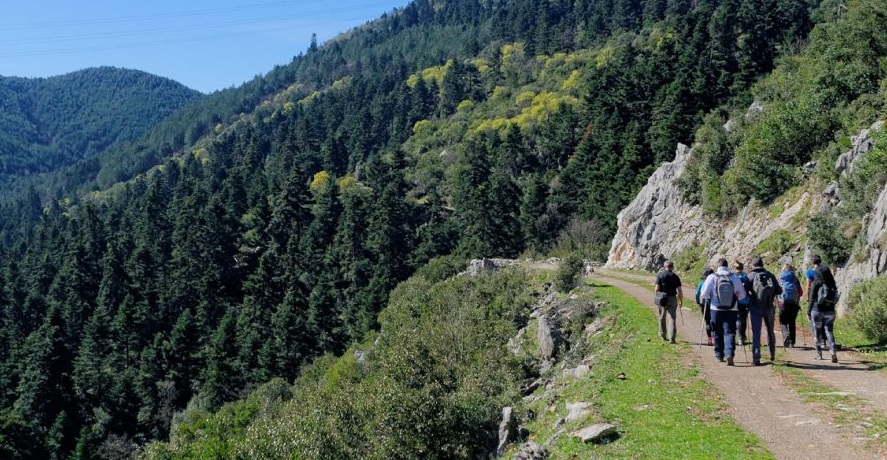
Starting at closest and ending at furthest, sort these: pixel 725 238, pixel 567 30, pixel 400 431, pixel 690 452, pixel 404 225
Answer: pixel 690 452
pixel 400 431
pixel 725 238
pixel 404 225
pixel 567 30

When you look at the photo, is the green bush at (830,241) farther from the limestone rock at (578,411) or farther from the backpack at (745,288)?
the limestone rock at (578,411)

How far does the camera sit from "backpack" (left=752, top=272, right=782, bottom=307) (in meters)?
12.1

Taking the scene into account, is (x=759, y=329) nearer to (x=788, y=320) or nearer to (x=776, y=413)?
(x=788, y=320)

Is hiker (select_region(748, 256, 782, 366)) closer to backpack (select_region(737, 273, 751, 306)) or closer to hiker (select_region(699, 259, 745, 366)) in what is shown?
backpack (select_region(737, 273, 751, 306))

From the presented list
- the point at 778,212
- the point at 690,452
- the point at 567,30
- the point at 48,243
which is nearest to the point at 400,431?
the point at 690,452

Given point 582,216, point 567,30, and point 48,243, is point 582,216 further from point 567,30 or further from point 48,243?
point 48,243

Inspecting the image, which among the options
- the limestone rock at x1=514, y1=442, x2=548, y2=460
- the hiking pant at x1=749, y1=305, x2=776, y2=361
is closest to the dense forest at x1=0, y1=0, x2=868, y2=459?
the hiking pant at x1=749, y1=305, x2=776, y2=361

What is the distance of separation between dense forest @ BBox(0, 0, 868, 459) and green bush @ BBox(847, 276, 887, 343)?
112 ft

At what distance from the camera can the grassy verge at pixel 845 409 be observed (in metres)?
7.80

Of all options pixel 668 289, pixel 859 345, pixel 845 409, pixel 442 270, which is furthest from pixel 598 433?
pixel 442 270

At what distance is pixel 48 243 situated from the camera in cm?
9631

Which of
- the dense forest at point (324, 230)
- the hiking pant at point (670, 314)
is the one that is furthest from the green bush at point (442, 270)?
the hiking pant at point (670, 314)

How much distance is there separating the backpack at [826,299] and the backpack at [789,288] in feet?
3.57

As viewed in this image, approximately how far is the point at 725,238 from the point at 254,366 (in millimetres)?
47576
